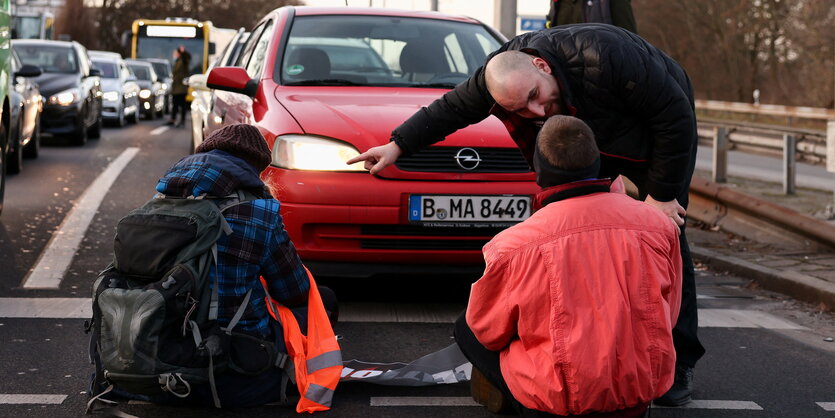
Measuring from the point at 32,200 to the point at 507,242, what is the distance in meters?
7.87

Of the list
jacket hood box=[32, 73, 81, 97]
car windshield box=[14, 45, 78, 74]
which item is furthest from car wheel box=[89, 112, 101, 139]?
jacket hood box=[32, 73, 81, 97]

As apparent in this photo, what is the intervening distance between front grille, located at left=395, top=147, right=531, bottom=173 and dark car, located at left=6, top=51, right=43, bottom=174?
7.01 meters

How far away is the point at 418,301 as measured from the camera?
652 centimetres

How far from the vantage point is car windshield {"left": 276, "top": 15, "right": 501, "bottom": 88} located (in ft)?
22.6

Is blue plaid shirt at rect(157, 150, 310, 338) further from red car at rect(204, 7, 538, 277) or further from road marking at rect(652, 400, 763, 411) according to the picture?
road marking at rect(652, 400, 763, 411)

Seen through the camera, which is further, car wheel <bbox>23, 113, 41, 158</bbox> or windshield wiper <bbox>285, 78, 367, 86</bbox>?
car wheel <bbox>23, 113, 41, 158</bbox>

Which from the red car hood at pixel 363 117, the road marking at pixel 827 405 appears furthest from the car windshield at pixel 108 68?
the road marking at pixel 827 405

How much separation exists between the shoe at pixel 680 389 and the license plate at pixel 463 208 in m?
1.53

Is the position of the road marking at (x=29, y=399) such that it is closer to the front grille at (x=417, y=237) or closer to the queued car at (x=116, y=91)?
the front grille at (x=417, y=237)

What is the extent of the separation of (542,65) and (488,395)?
122cm

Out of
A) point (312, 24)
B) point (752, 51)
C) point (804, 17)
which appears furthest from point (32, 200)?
point (752, 51)

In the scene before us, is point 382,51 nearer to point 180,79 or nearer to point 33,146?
point 33,146

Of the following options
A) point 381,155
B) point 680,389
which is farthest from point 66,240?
point 680,389

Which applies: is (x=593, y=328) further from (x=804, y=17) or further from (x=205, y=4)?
(x=205, y=4)
